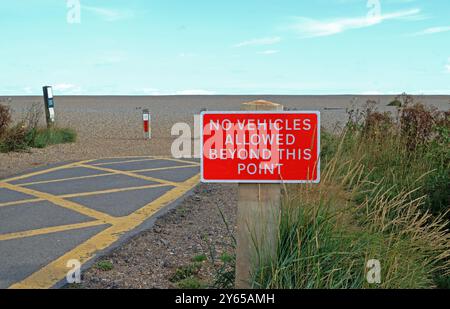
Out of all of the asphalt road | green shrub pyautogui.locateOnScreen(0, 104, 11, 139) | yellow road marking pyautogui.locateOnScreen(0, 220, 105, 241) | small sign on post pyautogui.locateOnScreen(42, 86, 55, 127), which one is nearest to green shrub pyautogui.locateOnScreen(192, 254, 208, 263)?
the asphalt road

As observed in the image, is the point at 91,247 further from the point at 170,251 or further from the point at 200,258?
the point at 200,258

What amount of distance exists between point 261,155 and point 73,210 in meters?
Answer: 4.44

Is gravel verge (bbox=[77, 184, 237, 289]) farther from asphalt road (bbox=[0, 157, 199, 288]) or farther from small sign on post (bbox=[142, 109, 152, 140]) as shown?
small sign on post (bbox=[142, 109, 152, 140])

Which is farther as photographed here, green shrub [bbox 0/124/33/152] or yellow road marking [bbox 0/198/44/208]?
green shrub [bbox 0/124/33/152]

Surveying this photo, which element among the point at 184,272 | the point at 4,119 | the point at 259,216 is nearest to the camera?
the point at 259,216

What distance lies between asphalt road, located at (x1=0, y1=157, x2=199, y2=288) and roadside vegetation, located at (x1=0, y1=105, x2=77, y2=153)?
2.91m

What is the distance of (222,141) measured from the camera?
3.66 m

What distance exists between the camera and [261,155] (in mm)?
3650

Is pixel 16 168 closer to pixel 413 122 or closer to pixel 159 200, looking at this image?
pixel 159 200

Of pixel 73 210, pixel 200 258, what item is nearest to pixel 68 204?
pixel 73 210

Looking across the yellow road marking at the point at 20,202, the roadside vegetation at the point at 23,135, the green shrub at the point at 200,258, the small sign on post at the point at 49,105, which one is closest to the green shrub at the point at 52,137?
the roadside vegetation at the point at 23,135

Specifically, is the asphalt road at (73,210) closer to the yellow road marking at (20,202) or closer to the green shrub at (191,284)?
the yellow road marking at (20,202)

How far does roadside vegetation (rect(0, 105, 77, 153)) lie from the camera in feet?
45.8
